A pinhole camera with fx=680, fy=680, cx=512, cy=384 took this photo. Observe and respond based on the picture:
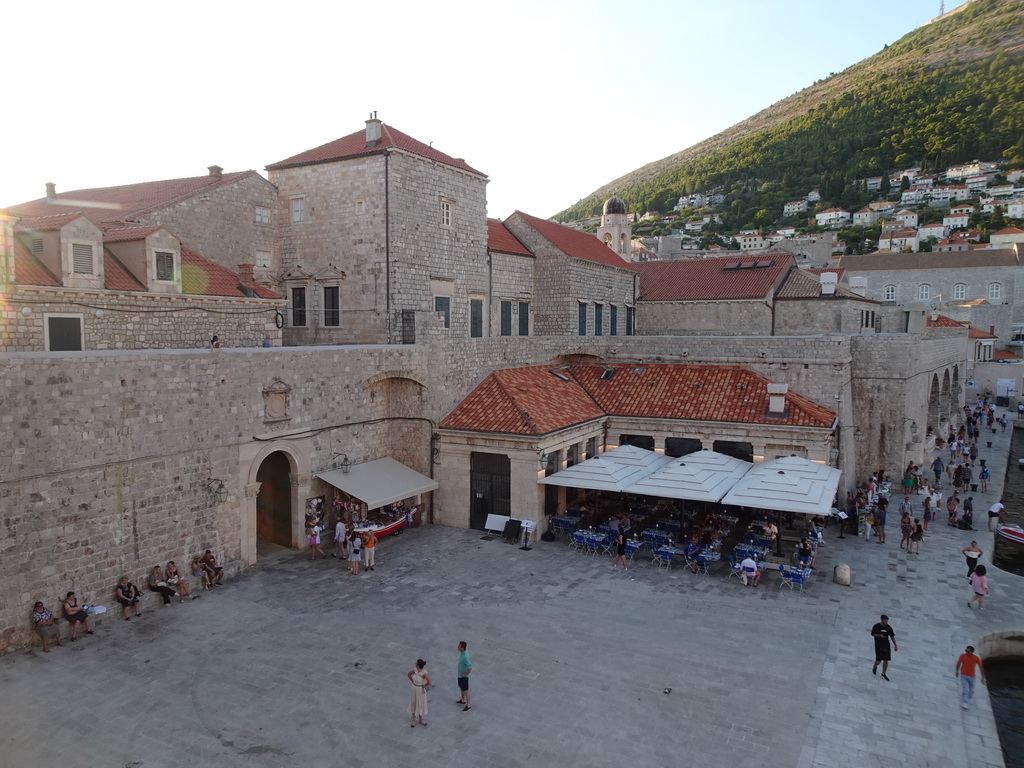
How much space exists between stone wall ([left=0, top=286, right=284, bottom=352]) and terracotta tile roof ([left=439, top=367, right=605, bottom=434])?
6861 millimetres

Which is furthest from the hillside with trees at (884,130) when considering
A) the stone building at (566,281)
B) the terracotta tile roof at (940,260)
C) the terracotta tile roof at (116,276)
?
the terracotta tile roof at (116,276)

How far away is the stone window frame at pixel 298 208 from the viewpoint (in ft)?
81.7

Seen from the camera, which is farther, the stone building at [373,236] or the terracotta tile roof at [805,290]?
the terracotta tile roof at [805,290]

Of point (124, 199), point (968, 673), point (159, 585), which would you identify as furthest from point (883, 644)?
point (124, 199)

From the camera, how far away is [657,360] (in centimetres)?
2789

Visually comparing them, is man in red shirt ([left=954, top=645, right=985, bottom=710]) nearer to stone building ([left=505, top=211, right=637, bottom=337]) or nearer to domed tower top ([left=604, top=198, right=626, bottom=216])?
stone building ([left=505, top=211, right=637, bottom=337])

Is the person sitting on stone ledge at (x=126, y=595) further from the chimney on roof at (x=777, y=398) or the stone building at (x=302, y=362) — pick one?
the chimney on roof at (x=777, y=398)

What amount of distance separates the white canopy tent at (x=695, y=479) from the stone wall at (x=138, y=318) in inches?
503

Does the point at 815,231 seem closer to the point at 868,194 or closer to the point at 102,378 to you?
the point at 868,194

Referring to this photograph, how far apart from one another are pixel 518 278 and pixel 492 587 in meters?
17.8

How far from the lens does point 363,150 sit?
23406 mm

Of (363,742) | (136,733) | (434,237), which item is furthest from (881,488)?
(136,733)

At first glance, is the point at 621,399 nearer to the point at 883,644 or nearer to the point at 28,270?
the point at 883,644

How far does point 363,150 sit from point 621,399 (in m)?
12.7
